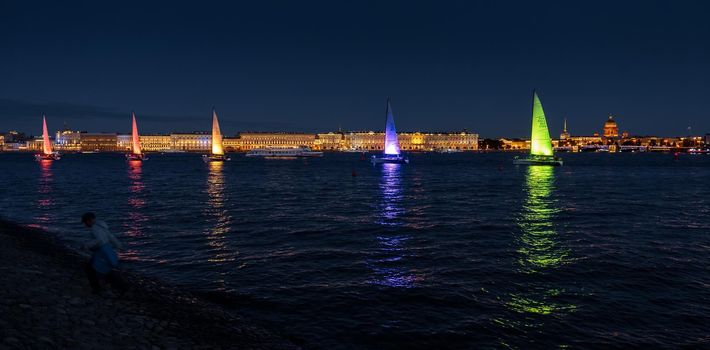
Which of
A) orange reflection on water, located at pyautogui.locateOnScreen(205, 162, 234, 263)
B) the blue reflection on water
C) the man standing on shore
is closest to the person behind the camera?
the man standing on shore

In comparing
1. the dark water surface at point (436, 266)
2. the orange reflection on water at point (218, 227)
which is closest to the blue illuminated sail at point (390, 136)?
the orange reflection on water at point (218, 227)

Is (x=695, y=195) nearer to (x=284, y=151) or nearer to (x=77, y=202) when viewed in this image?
(x=77, y=202)

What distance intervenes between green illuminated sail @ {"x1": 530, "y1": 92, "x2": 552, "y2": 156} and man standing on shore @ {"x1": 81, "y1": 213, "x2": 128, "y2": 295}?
6507cm

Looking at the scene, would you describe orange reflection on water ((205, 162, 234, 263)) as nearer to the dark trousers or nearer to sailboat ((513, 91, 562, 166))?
the dark trousers

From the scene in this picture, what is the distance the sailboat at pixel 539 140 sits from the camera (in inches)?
2714

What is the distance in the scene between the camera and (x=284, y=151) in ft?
478

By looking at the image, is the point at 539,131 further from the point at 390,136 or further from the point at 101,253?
the point at 101,253

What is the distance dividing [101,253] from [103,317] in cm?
112

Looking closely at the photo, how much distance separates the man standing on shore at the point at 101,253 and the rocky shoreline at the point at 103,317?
229 mm

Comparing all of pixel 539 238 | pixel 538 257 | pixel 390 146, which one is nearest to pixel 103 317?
pixel 538 257

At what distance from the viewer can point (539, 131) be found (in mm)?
69625

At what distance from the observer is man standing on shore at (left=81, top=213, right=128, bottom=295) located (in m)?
8.47

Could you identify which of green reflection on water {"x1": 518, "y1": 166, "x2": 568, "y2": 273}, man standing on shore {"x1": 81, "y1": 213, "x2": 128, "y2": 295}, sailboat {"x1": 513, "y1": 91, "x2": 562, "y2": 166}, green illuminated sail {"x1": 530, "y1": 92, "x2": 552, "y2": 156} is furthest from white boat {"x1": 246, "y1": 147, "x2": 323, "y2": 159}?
man standing on shore {"x1": 81, "y1": 213, "x2": 128, "y2": 295}

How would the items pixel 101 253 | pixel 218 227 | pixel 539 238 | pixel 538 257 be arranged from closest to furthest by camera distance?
pixel 101 253, pixel 538 257, pixel 539 238, pixel 218 227
